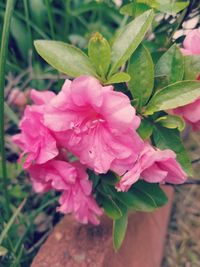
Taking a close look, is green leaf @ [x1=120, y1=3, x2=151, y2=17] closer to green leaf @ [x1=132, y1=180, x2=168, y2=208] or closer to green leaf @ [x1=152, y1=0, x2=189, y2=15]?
green leaf @ [x1=152, y1=0, x2=189, y2=15]

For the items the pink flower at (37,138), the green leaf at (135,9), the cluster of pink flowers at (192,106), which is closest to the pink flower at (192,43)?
the cluster of pink flowers at (192,106)

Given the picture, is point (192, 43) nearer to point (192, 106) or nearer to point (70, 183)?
point (192, 106)

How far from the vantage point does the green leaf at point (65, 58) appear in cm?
87

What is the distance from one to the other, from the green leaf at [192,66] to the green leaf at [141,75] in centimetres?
7

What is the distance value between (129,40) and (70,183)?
11.8 inches

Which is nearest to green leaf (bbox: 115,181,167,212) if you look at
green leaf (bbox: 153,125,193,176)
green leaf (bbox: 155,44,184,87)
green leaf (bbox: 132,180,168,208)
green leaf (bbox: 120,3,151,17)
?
green leaf (bbox: 132,180,168,208)

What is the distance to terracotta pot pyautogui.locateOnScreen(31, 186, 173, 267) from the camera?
1.05m

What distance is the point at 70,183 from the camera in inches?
36.9

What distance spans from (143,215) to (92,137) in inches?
18.4

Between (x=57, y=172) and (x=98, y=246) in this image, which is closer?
(x=57, y=172)

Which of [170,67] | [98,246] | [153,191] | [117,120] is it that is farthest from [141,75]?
[98,246]

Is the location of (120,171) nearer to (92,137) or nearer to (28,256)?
(92,137)

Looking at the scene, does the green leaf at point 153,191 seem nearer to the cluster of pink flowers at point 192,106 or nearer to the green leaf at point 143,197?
the green leaf at point 143,197

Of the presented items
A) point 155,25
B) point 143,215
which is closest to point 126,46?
point 155,25
